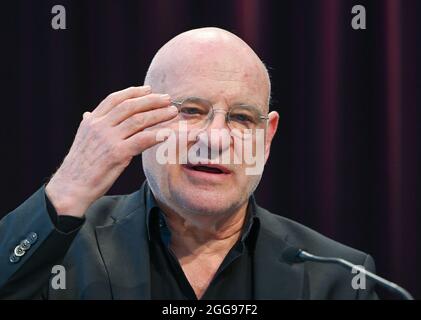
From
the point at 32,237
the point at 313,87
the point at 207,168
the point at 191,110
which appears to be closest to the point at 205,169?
the point at 207,168

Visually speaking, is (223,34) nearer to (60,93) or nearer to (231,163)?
(231,163)

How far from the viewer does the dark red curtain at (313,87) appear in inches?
72.7

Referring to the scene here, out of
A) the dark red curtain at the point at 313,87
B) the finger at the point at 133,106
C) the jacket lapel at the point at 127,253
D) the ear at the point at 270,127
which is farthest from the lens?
the dark red curtain at the point at 313,87

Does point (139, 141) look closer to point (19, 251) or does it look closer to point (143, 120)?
point (143, 120)

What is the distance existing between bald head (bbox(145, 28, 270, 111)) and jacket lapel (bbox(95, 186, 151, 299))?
0.96 feet

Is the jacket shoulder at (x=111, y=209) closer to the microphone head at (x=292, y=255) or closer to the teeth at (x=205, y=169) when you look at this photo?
the teeth at (x=205, y=169)

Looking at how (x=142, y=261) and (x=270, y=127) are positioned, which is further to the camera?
(x=270, y=127)

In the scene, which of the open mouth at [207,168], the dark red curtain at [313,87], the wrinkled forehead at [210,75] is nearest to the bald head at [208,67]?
the wrinkled forehead at [210,75]

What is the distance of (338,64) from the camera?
190 centimetres

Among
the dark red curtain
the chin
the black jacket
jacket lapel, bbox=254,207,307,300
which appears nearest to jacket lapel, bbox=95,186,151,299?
the black jacket

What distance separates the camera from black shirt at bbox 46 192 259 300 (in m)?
1.37

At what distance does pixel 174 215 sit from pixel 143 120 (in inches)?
14.1

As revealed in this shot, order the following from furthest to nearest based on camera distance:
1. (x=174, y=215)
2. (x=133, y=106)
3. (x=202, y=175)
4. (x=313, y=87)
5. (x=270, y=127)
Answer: (x=313, y=87), (x=270, y=127), (x=174, y=215), (x=202, y=175), (x=133, y=106)

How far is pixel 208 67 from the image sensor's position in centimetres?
140
